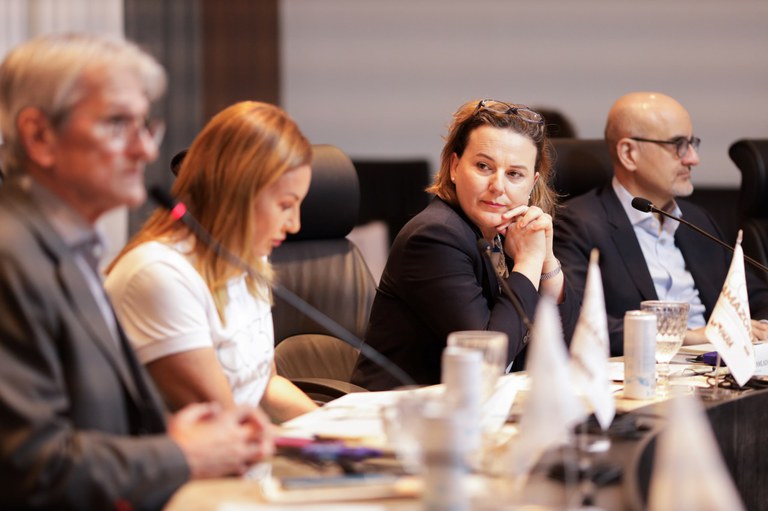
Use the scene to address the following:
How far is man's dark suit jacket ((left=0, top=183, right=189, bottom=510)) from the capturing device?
1.12 m

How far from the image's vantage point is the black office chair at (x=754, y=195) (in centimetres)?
325

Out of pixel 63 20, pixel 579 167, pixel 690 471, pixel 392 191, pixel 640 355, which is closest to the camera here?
pixel 690 471

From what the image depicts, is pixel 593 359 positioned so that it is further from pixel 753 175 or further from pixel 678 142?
pixel 753 175

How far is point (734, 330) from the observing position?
1902mm

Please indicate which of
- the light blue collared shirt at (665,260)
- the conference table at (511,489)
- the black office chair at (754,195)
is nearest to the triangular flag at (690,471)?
the conference table at (511,489)

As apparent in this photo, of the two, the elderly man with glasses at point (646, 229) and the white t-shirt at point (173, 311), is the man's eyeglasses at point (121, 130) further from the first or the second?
the elderly man with glasses at point (646, 229)

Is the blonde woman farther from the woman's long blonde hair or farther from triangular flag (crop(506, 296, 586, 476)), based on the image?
triangular flag (crop(506, 296, 586, 476))

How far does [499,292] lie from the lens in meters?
2.27

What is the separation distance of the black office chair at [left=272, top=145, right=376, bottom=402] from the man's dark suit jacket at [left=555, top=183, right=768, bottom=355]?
60cm

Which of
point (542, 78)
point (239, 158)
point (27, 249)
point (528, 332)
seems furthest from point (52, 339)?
point (542, 78)

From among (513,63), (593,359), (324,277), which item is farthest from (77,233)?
(513,63)

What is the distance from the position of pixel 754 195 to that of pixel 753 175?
0.20 feet

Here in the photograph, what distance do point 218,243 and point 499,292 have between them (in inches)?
32.7

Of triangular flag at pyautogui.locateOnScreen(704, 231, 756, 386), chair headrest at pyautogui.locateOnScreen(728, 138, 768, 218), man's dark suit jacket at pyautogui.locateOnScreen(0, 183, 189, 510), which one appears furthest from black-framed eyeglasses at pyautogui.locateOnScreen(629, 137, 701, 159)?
man's dark suit jacket at pyautogui.locateOnScreen(0, 183, 189, 510)
